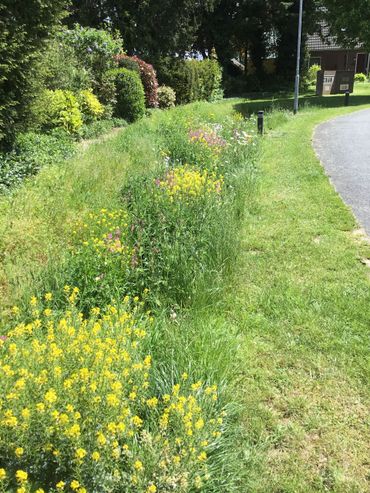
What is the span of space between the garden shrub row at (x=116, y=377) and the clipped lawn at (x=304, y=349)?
34cm

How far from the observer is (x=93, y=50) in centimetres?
1352

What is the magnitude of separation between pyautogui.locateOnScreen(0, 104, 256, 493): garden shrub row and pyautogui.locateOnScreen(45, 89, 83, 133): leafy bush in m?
5.67

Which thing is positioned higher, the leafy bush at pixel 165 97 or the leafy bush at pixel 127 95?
the leafy bush at pixel 127 95

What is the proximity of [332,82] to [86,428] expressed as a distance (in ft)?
96.8

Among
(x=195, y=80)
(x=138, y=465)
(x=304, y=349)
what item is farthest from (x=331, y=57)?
(x=138, y=465)

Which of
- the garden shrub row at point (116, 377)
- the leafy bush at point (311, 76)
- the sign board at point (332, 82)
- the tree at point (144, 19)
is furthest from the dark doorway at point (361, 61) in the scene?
the garden shrub row at point (116, 377)

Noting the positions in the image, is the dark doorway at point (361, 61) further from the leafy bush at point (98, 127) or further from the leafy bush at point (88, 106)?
the leafy bush at point (88, 106)

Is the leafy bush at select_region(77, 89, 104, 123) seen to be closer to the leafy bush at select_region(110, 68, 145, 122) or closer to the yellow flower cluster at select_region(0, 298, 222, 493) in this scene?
the leafy bush at select_region(110, 68, 145, 122)

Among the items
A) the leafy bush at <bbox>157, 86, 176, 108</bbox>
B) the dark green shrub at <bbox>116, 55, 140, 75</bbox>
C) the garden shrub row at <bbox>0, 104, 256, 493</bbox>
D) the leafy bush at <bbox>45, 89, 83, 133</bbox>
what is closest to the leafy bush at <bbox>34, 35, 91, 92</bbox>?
the leafy bush at <bbox>45, 89, 83, 133</bbox>

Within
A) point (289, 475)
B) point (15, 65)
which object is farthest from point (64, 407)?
point (15, 65)

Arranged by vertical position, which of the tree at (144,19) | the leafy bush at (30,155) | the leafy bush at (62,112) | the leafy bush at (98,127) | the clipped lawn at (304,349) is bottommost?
the clipped lawn at (304,349)

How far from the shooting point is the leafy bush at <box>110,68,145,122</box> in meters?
13.8

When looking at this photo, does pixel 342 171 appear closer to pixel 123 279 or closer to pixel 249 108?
pixel 123 279

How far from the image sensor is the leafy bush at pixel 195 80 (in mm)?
20916
